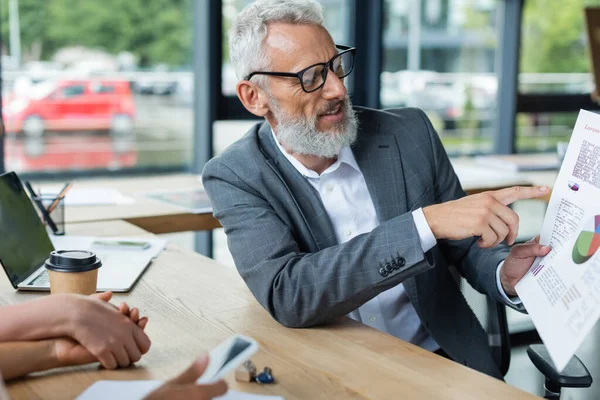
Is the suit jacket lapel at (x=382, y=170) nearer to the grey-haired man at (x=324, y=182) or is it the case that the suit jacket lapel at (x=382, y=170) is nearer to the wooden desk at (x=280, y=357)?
the grey-haired man at (x=324, y=182)

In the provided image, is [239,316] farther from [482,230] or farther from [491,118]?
[491,118]

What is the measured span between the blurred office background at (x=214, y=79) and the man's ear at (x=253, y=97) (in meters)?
1.18

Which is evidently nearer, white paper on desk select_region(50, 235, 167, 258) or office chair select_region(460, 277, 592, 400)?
office chair select_region(460, 277, 592, 400)

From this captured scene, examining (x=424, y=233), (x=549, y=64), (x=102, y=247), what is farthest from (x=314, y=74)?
(x=549, y=64)

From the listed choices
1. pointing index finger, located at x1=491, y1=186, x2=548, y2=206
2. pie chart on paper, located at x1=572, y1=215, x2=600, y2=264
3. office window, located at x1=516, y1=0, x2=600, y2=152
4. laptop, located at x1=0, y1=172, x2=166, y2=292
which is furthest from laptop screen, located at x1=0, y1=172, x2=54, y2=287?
office window, located at x1=516, y1=0, x2=600, y2=152

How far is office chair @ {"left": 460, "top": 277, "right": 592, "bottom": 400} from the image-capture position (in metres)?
1.40

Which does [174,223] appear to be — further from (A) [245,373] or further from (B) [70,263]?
(A) [245,373]

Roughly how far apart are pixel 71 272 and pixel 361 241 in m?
0.58

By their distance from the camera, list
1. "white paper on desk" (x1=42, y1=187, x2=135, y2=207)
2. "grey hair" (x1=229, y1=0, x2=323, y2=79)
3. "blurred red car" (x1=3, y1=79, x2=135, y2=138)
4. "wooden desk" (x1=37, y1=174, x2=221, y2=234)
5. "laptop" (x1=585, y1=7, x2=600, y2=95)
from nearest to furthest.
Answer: "grey hair" (x1=229, y1=0, x2=323, y2=79) < "wooden desk" (x1=37, y1=174, x2=221, y2=234) < "white paper on desk" (x1=42, y1=187, x2=135, y2=207) < "blurred red car" (x1=3, y1=79, x2=135, y2=138) < "laptop" (x1=585, y1=7, x2=600, y2=95)

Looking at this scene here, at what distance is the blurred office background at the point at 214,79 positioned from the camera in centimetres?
317

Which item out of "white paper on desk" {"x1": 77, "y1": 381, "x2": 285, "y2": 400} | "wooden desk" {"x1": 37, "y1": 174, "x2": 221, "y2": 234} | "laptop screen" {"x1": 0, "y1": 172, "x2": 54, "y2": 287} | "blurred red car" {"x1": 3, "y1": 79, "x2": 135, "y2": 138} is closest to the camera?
"white paper on desk" {"x1": 77, "y1": 381, "x2": 285, "y2": 400}

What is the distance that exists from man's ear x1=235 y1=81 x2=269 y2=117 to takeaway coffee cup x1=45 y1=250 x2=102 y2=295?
0.59 m

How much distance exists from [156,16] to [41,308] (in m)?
2.44

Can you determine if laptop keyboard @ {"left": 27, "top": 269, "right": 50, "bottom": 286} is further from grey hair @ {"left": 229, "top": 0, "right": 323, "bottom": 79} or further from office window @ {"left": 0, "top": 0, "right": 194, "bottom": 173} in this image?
office window @ {"left": 0, "top": 0, "right": 194, "bottom": 173}
